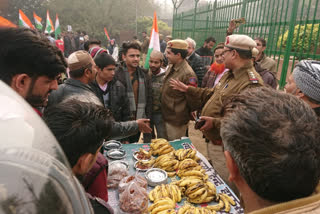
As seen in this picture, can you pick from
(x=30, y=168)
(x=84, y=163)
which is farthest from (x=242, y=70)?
(x=30, y=168)

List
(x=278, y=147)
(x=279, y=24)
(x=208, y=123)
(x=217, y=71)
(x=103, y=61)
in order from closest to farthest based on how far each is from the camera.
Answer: (x=278, y=147)
(x=208, y=123)
(x=103, y=61)
(x=217, y=71)
(x=279, y=24)

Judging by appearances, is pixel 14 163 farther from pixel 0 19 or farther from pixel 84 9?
pixel 84 9

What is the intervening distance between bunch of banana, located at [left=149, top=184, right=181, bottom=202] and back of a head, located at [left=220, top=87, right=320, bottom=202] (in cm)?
134

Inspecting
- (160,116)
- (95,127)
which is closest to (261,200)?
(95,127)

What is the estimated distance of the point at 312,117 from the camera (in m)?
0.95

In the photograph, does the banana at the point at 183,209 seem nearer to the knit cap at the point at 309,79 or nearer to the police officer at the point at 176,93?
the knit cap at the point at 309,79

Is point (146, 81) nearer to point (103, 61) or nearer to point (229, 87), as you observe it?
point (103, 61)

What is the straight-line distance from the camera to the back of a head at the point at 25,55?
171 cm

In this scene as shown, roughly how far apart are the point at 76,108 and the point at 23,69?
69cm

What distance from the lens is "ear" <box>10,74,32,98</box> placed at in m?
1.73

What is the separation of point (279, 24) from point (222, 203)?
4428mm

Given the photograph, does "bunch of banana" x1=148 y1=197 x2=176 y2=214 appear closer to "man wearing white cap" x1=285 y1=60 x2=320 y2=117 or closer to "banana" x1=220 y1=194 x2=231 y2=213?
"banana" x1=220 y1=194 x2=231 y2=213

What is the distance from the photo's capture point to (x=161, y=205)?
204cm

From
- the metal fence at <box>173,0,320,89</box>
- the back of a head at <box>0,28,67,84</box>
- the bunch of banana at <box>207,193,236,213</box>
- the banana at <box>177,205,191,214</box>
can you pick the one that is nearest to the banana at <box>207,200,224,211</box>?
the bunch of banana at <box>207,193,236,213</box>
